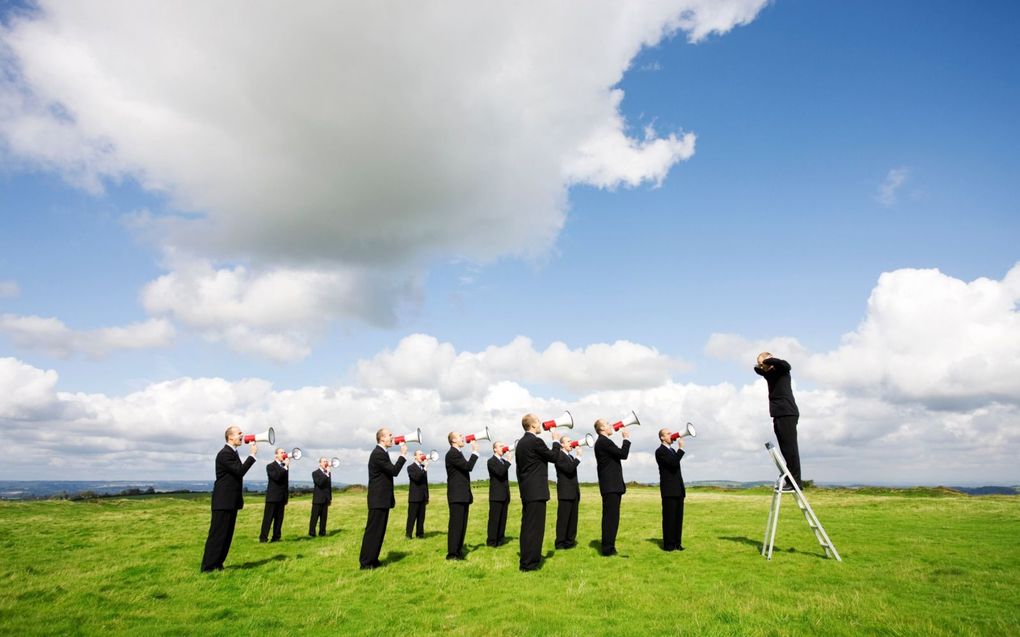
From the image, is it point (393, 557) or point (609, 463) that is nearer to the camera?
point (609, 463)

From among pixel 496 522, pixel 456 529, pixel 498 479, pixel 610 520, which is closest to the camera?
pixel 610 520

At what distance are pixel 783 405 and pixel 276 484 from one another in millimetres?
16844

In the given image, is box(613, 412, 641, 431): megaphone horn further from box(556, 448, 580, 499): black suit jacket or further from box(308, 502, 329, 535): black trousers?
box(308, 502, 329, 535): black trousers

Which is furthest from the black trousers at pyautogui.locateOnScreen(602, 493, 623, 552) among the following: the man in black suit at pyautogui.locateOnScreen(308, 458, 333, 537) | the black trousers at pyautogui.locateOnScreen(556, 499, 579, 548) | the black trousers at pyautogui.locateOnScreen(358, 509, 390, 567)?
the man in black suit at pyautogui.locateOnScreen(308, 458, 333, 537)

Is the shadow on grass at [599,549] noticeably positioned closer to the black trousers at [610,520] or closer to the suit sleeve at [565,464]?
the black trousers at [610,520]

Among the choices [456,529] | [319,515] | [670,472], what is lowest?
[319,515]

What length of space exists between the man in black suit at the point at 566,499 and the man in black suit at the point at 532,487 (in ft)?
6.61

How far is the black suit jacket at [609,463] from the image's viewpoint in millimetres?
13828

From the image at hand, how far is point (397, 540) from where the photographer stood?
62.4 ft

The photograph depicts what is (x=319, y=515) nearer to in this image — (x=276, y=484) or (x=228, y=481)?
(x=276, y=484)

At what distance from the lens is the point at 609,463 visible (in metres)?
14.1

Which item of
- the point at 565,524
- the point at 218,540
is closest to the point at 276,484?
the point at 218,540

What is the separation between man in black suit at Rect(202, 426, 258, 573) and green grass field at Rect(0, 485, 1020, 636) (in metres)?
0.52

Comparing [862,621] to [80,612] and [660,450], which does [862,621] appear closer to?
[660,450]
